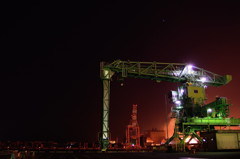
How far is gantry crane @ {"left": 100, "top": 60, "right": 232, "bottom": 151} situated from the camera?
40094 millimetres

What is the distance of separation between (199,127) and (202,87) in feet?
30.6

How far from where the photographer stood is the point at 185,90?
45.8m

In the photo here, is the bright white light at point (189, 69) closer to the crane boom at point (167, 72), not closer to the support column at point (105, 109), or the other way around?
the crane boom at point (167, 72)

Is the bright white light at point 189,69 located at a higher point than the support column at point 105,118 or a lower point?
higher

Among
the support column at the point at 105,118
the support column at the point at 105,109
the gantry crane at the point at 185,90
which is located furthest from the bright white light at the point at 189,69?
the support column at the point at 105,118

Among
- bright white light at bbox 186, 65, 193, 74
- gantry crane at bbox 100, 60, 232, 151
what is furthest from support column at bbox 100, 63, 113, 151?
bright white light at bbox 186, 65, 193, 74

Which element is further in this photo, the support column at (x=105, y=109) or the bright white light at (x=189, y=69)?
the bright white light at (x=189, y=69)

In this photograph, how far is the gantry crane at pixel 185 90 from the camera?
40.1 metres

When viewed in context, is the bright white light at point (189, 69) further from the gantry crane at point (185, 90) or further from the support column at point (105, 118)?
the support column at point (105, 118)

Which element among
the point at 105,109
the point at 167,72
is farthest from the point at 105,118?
the point at 167,72

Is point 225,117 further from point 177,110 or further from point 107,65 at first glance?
point 107,65

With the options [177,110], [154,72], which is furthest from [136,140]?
[154,72]

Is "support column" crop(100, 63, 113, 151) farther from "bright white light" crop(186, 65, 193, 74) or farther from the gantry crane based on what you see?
"bright white light" crop(186, 65, 193, 74)

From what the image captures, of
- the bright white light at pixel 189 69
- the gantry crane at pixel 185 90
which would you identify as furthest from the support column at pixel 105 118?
the bright white light at pixel 189 69
